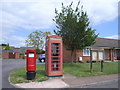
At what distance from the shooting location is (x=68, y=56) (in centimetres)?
1869

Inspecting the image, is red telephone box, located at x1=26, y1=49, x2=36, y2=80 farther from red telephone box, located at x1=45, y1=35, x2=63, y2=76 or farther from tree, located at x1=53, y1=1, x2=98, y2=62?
tree, located at x1=53, y1=1, x2=98, y2=62

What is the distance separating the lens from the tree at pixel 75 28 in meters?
11.7

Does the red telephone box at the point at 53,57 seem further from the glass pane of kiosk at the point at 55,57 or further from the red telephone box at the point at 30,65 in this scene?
the red telephone box at the point at 30,65

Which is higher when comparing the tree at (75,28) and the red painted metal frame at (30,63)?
the tree at (75,28)

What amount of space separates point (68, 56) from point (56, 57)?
10644 mm

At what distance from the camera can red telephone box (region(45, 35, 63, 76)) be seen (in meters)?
Answer: 7.92

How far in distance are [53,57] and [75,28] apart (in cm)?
488

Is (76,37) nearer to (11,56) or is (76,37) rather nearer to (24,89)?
(24,89)

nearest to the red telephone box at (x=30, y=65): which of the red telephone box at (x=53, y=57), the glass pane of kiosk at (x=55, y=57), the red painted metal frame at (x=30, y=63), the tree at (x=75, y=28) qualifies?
the red painted metal frame at (x=30, y=63)

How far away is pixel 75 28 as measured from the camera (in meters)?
11.6

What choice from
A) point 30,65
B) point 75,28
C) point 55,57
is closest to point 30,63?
point 30,65

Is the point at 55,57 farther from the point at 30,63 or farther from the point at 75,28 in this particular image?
the point at 75,28

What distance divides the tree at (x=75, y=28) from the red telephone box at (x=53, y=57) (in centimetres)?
404

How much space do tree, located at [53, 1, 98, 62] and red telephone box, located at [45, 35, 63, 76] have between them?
4.04 meters
